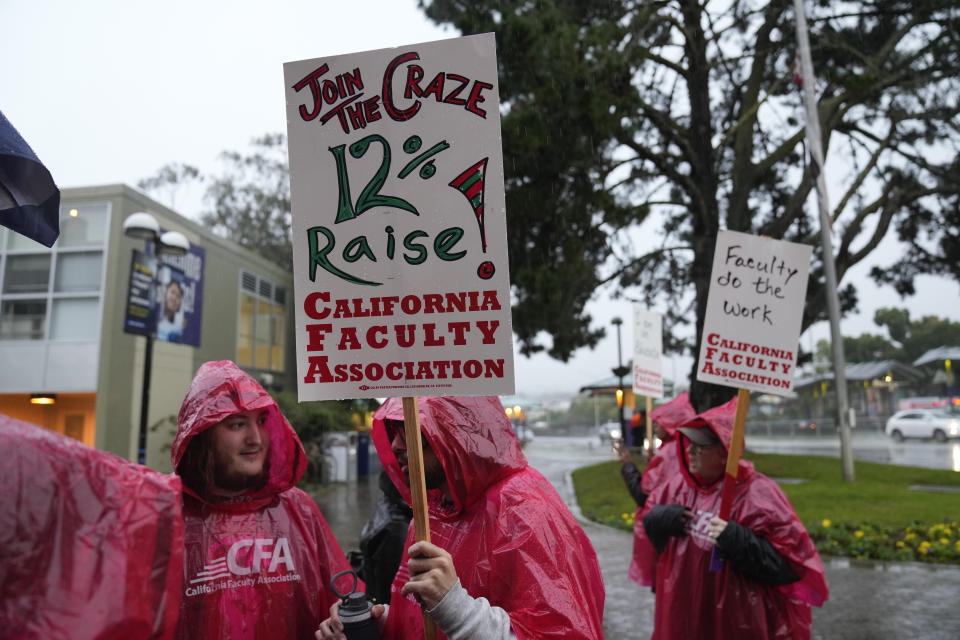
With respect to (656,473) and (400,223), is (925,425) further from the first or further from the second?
(400,223)

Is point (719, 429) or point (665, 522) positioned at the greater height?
point (719, 429)

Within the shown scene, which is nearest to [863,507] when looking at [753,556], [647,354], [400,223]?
[647,354]

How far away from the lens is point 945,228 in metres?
18.0

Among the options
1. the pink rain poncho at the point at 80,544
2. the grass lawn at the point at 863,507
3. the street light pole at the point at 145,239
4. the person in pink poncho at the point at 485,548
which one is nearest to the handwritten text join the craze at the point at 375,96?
the person in pink poncho at the point at 485,548

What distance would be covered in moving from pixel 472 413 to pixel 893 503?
11706 mm

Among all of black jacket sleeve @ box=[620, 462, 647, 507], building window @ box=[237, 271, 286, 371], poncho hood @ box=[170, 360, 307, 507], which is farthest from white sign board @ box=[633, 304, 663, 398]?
building window @ box=[237, 271, 286, 371]

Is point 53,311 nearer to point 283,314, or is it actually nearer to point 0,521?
point 283,314

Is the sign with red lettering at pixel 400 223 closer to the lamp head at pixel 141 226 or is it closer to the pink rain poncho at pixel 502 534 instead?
the pink rain poncho at pixel 502 534

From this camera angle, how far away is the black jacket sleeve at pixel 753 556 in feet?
11.0

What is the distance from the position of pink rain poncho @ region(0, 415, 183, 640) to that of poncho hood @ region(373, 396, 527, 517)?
126 centimetres

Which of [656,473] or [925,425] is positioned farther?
[925,425]

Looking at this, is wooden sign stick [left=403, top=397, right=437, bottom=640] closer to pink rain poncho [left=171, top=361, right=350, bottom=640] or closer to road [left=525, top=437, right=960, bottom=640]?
pink rain poncho [left=171, top=361, right=350, bottom=640]

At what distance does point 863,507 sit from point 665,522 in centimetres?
930

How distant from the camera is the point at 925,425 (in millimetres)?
33531
